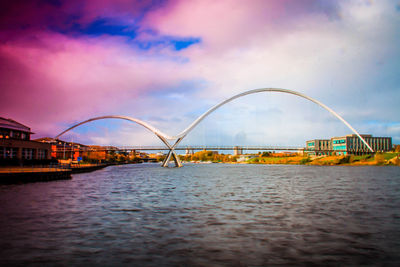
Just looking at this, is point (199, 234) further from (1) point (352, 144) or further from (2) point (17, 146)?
(1) point (352, 144)

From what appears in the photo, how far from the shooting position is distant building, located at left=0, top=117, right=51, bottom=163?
5491cm

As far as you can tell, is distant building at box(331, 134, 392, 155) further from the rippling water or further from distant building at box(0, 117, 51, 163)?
the rippling water

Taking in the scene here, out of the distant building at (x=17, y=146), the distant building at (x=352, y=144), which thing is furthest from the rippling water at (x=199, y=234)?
the distant building at (x=352, y=144)

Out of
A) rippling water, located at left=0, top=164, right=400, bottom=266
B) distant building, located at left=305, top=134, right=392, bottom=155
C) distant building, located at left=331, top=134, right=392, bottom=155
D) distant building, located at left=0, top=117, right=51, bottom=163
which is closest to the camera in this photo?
rippling water, located at left=0, top=164, right=400, bottom=266

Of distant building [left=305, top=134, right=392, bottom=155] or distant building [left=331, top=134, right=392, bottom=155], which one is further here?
distant building [left=331, top=134, right=392, bottom=155]

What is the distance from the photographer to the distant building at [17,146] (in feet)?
180

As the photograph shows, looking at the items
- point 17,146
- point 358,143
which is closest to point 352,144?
point 358,143

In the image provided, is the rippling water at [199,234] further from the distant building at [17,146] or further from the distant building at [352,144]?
the distant building at [352,144]

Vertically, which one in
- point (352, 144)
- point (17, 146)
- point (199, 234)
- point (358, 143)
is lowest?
point (199, 234)

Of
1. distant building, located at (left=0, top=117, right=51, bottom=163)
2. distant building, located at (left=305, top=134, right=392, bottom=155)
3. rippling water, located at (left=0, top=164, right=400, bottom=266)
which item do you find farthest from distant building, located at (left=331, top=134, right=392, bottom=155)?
rippling water, located at (left=0, top=164, right=400, bottom=266)

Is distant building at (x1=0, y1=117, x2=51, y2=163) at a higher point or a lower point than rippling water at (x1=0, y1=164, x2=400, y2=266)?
higher

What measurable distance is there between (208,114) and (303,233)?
3573 inches

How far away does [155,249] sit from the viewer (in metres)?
10.4

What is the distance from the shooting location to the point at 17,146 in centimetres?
5806
